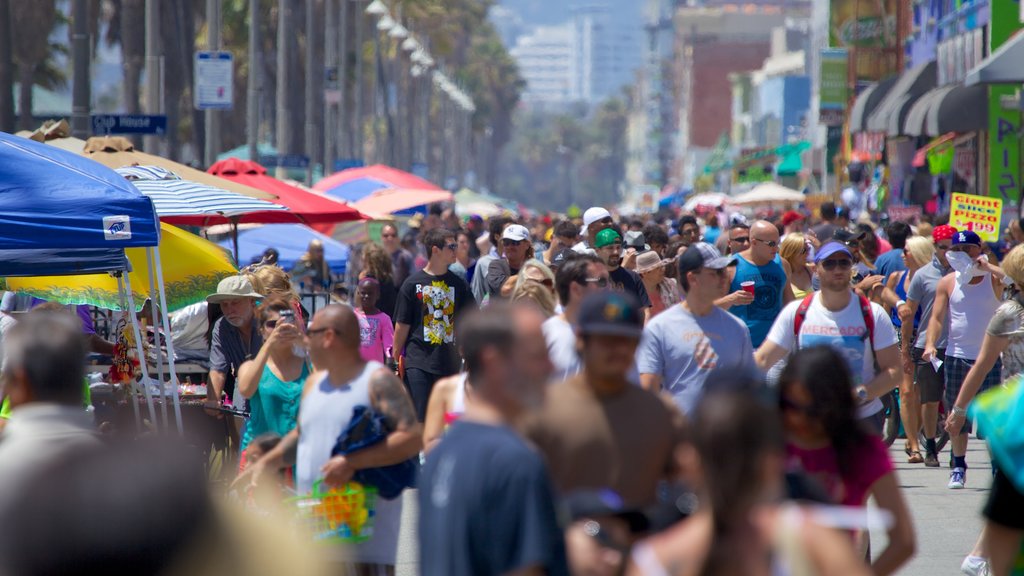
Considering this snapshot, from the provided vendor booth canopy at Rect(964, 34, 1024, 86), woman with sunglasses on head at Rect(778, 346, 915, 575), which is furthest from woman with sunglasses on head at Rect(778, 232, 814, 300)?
vendor booth canopy at Rect(964, 34, 1024, 86)

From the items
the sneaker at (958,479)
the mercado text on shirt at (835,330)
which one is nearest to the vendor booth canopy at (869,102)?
the sneaker at (958,479)

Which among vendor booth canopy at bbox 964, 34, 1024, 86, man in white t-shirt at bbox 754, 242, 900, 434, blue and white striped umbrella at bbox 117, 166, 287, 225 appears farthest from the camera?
vendor booth canopy at bbox 964, 34, 1024, 86

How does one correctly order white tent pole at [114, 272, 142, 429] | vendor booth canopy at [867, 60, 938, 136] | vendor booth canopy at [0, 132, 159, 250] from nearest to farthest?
vendor booth canopy at [0, 132, 159, 250], white tent pole at [114, 272, 142, 429], vendor booth canopy at [867, 60, 938, 136]

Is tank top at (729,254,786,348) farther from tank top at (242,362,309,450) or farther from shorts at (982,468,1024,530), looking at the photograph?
shorts at (982,468,1024,530)

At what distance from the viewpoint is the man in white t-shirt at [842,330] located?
25.1ft

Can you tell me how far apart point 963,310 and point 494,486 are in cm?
788

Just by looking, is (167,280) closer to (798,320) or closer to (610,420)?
(798,320)

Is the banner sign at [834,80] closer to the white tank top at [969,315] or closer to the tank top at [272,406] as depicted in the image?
the white tank top at [969,315]

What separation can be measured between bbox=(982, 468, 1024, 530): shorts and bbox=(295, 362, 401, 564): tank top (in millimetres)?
2163

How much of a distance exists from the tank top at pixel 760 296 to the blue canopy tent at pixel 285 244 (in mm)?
10790

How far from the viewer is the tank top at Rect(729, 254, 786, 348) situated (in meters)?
10.6

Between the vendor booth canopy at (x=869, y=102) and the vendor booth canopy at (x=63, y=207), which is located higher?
the vendor booth canopy at (x=869, y=102)

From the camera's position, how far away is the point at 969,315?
1105 cm

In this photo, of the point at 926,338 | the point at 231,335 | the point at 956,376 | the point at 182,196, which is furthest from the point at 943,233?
the point at 182,196
